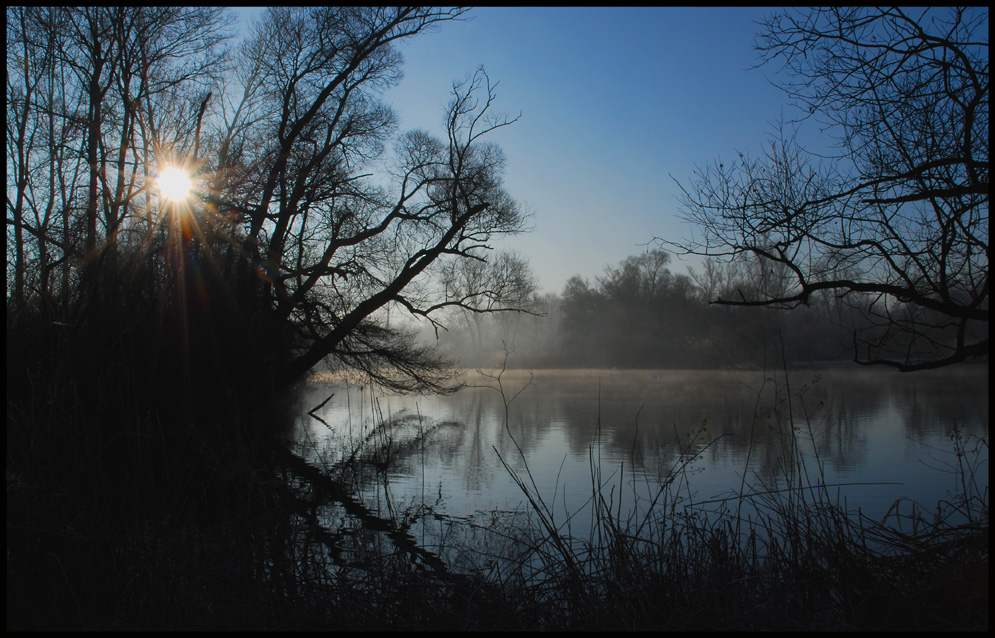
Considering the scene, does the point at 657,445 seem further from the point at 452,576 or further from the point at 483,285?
the point at 483,285

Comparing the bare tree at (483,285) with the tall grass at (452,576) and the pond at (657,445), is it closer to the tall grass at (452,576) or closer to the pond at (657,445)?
the pond at (657,445)

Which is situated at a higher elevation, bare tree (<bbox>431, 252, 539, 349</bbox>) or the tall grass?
bare tree (<bbox>431, 252, 539, 349</bbox>)

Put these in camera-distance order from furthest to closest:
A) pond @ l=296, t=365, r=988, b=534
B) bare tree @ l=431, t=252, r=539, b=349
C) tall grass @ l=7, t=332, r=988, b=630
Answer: bare tree @ l=431, t=252, r=539, b=349 → pond @ l=296, t=365, r=988, b=534 → tall grass @ l=7, t=332, r=988, b=630

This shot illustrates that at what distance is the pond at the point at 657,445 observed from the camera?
5.95 m

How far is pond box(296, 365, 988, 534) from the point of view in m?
5.95

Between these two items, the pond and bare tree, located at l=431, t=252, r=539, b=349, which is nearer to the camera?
the pond

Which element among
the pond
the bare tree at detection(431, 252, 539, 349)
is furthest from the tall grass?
the bare tree at detection(431, 252, 539, 349)

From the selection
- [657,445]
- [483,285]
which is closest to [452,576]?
[657,445]

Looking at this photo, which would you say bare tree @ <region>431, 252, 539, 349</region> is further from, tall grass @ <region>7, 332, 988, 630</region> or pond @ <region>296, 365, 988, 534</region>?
tall grass @ <region>7, 332, 988, 630</region>

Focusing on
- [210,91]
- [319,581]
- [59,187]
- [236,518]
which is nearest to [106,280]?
[236,518]

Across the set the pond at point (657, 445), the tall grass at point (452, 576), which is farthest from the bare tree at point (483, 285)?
the tall grass at point (452, 576)

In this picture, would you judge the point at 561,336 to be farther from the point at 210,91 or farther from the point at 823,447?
the point at 823,447

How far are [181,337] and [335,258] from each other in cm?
519

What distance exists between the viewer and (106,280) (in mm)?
6348
